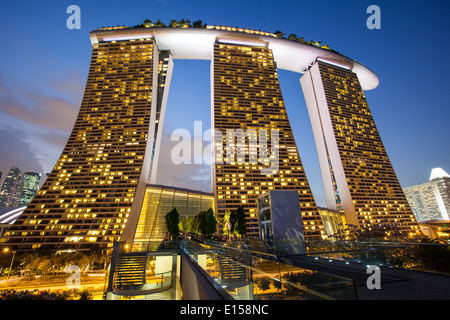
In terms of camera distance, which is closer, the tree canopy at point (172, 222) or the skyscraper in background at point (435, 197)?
the tree canopy at point (172, 222)

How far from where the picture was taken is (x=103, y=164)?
81812mm

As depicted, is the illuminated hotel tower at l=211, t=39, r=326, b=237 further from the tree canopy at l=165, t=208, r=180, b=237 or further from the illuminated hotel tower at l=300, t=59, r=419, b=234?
the tree canopy at l=165, t=208, r=180, b=237

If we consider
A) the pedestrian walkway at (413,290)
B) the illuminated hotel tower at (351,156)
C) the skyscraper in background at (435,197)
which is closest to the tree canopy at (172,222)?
the pedestrian walkway at (413,290)

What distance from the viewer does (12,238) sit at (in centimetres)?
6550

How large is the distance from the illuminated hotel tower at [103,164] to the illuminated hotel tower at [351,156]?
298 feet

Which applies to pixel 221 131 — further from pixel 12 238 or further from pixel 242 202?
pixel 12 238

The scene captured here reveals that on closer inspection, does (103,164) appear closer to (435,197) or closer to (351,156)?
(351,156)

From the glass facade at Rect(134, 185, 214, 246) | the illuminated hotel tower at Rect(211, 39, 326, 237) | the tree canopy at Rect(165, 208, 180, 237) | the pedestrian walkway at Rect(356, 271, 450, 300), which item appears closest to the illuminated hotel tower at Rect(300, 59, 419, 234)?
the illuminated hotel tower at Rect(211, 39, 326, 237)

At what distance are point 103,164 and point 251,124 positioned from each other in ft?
221

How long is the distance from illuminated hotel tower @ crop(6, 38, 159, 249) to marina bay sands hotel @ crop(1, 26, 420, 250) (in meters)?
0.40

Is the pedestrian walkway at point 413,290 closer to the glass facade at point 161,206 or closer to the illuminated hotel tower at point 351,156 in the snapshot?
the glass facade at point 161,206

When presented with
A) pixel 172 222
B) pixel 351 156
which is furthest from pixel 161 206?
pixel 351 156

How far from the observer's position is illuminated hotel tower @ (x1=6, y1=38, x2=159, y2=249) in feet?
226

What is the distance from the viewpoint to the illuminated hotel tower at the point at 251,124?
8800 cm
